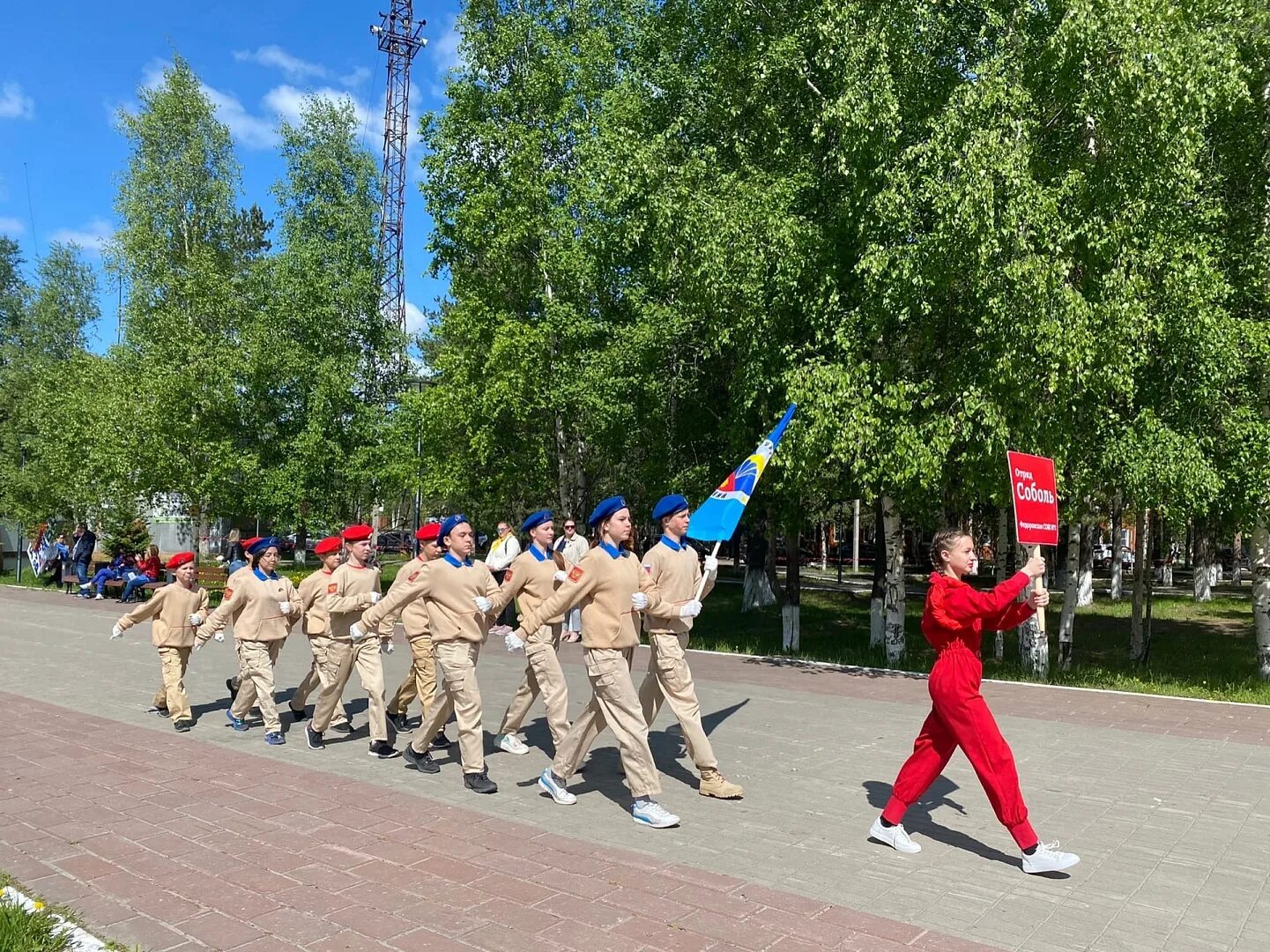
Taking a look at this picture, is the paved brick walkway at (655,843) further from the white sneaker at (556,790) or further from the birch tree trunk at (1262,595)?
the birch tree trunk at (1262,595)

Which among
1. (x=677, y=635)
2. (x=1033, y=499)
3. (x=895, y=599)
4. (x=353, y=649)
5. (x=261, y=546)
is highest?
(x=1033, y=499)

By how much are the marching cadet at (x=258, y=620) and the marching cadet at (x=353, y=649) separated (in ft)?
1.80

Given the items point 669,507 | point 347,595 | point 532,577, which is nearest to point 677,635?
point 669,507

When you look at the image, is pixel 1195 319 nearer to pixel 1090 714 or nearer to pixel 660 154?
pixel 1090 714

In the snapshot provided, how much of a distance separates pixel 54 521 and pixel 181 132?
14.2m

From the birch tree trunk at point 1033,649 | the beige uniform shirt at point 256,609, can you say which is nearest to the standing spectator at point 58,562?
the beige uniform shirt at point 256,609

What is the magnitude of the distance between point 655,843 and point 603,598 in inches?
63.9

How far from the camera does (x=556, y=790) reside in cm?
671

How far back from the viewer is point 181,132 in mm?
31766

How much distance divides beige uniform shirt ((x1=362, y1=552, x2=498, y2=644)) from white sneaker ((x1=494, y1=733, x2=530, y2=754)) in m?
1.27

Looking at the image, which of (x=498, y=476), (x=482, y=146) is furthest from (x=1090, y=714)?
(x=482, y=146)

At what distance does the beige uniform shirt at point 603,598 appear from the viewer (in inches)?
259

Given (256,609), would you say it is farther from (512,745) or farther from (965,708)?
(965,708)

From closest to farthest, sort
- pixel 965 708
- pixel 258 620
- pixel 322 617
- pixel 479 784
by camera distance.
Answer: pixel 965 708 < pixel 479 784 < pixel 322 617 < pixel 258 620
